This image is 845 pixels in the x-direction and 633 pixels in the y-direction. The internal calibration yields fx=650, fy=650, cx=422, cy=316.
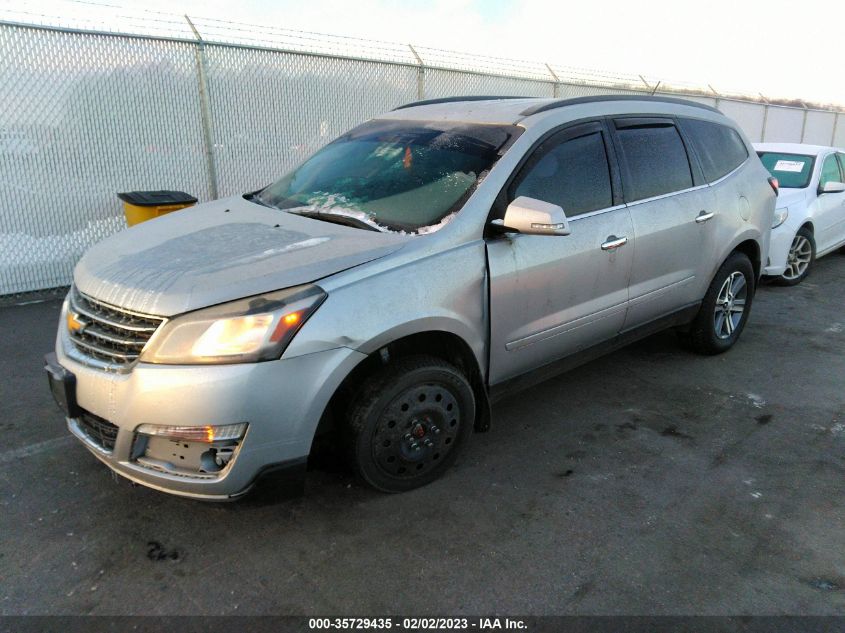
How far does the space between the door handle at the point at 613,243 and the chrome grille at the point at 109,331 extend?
2370 mm

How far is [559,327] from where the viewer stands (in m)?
3.55

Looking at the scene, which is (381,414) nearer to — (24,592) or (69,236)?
(24,592)

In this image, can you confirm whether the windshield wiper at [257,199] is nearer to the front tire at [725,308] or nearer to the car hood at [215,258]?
the car hood at [215,258]

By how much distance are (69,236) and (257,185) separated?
2285 mm

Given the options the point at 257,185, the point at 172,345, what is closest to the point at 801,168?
the point at 257,185

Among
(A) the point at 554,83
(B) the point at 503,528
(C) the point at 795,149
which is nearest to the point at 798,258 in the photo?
(C) the point at 795,149

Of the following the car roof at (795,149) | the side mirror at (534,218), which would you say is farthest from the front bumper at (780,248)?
the side mirror at (534,218)

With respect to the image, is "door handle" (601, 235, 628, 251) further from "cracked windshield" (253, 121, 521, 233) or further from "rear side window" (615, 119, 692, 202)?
"cracked windshield" (253, 121, 521, 233)

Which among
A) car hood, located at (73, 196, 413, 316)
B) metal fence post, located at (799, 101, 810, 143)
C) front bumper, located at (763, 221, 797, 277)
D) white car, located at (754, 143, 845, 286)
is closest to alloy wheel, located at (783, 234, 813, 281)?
white car, located at (754, 143, 845, 286)

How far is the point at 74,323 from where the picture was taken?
2.89 meters

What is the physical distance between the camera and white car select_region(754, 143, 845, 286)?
7145mm

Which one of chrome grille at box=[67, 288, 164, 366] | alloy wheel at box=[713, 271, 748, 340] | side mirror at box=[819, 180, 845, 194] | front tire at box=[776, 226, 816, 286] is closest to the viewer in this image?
chrome grille at box=[67, 288, 164, 366]

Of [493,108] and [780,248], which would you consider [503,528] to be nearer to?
[493,108]

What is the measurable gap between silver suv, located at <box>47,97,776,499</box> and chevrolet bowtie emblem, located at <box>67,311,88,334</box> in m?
0.04
